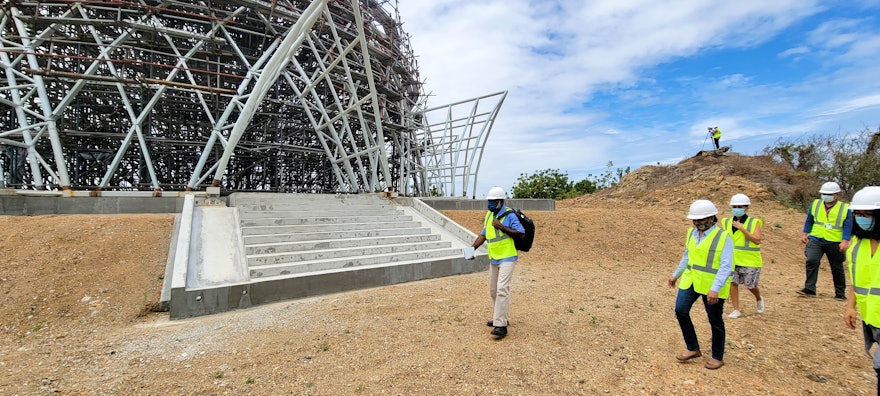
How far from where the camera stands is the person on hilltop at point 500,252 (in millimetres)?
3844

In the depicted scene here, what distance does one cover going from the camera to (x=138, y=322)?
4562 millimetres

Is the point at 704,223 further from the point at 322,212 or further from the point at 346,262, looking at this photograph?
the point at 322,212

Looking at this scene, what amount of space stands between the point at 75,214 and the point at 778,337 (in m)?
12.3

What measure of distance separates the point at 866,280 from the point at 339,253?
6.78 metres

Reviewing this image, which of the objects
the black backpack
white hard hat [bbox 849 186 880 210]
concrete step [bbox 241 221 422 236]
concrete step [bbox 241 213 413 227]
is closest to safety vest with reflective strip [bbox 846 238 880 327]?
white hard hat [bbox 849 186 880 210]

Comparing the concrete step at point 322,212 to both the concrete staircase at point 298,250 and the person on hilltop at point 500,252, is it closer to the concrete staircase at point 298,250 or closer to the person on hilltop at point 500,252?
the concrete staircase at point 298,250

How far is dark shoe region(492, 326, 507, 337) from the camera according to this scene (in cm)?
383

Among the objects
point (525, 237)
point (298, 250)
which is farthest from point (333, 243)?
point (525, 237)

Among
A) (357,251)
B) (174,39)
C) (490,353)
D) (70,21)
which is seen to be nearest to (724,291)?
(490,353)

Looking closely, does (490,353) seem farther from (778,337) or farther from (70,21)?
(70,21)

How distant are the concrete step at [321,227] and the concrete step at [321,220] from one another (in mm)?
204

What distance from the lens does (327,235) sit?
25.4ft

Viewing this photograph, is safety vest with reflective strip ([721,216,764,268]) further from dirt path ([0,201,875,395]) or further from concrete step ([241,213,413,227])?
concrete step ([241,213,413,227])

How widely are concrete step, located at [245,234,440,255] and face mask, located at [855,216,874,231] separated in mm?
7031
